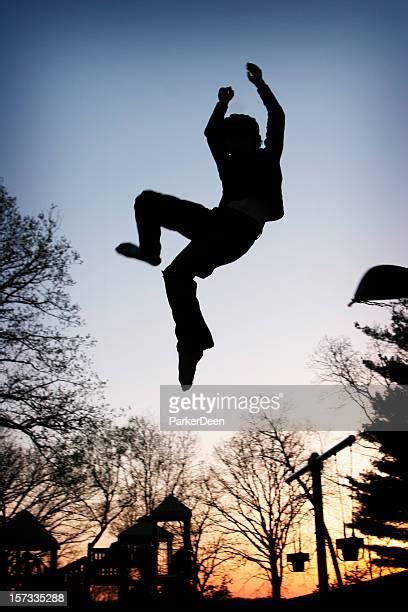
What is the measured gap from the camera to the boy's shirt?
10.1 ft

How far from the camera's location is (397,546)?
73.3ft

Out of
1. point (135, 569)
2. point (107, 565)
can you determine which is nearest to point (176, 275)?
point (107, 565)

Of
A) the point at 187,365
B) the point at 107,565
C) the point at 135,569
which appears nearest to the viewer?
the point at 187,365

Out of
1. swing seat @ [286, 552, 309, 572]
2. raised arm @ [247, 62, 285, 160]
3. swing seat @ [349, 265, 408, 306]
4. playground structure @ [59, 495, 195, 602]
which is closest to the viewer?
swing seat @ [349, 265, 408, 306]

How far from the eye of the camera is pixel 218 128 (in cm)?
318

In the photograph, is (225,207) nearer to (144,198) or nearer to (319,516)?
(144,198)

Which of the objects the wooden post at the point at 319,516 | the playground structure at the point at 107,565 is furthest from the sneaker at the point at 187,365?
the playground structure at the point at 107,565

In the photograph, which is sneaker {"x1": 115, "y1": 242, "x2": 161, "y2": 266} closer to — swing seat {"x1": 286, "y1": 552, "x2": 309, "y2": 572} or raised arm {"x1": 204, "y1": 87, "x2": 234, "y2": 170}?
raised arm {"x1": 204, "y1": 87, "x2": 234, "y2": 170}

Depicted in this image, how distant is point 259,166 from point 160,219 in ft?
1.87

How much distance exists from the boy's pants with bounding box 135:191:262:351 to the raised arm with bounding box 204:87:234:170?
304mm

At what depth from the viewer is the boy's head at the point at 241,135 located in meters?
3.13

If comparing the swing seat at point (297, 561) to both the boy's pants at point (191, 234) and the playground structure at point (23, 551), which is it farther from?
the boy's pants at point (191, 234)

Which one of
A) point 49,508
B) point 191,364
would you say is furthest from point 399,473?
point 191,364

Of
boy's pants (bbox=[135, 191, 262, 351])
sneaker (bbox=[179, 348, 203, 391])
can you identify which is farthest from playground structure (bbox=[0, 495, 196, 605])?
boy's pants (bbox=[135, 191, 262, 351])
